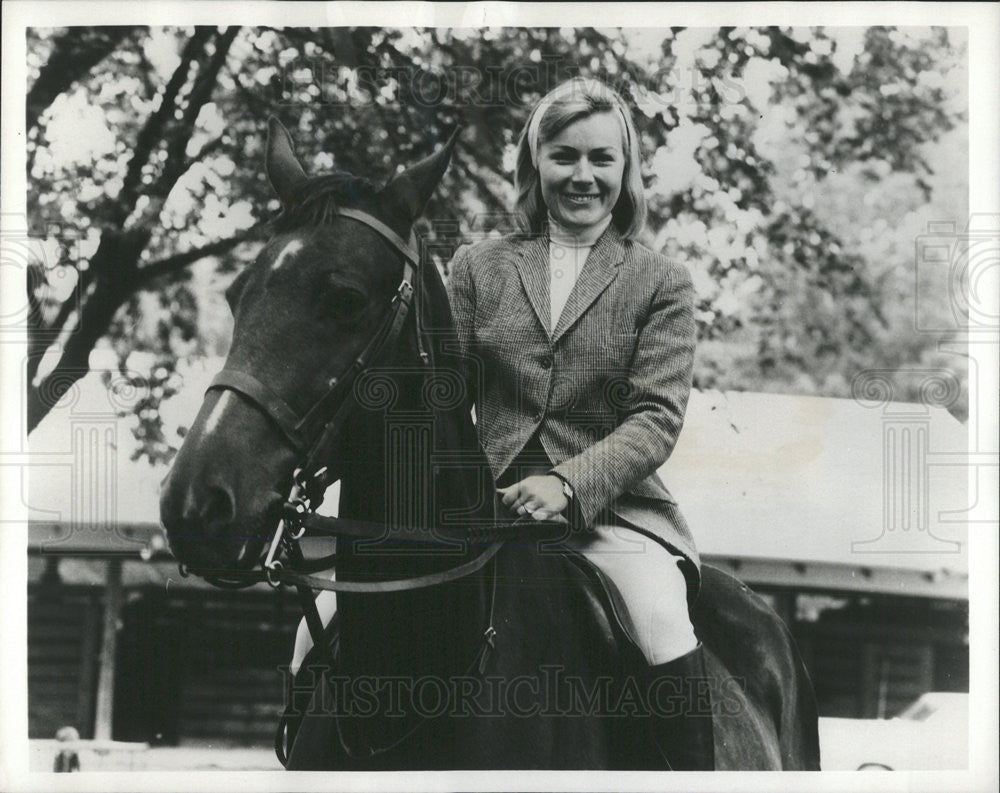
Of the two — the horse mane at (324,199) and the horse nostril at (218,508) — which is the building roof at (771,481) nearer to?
the horse mane at (324,199)

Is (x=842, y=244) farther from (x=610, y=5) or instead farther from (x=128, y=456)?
(x=128, y=456)

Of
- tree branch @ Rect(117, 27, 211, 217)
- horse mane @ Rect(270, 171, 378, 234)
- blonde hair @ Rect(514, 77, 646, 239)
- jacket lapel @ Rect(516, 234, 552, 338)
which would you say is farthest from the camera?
tree branch @ Rect(117, 27, 211, 217)

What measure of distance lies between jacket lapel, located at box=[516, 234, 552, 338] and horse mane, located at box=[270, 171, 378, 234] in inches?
28.2

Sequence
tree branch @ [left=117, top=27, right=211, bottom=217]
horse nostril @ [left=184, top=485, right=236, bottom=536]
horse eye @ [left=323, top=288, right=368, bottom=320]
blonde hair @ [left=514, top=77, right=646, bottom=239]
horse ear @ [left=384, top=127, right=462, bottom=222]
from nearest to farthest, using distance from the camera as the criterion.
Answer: horse nostril @ [left=184, top=485, right=236, bottom=536]
horse eye @ [left=323, top=288, right=368, bottom=320]
horse ear @ [left=384, top=127, right=462, bottom=222]
blonde hair @ [left=514, top=77, right=646, bottom=239]
tree branch @ [left=117, top=27, right=211, bottom=217]

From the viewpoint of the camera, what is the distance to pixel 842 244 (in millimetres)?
4289

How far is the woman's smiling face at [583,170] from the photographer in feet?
13.4

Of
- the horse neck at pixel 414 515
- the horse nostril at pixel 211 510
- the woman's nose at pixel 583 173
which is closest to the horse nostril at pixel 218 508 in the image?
the horse nostril at pixel 211 510

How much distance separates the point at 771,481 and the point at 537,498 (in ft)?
3.53

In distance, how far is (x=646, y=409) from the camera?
3.95 m

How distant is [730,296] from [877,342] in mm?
637

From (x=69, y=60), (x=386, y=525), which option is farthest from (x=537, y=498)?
(x=69, y=60)

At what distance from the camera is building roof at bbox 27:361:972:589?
13.7 ft

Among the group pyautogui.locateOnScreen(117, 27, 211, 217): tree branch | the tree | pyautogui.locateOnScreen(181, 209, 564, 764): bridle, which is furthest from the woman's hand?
pyautogui.locateOnScreen(117, 27, 211, 217): tree branch

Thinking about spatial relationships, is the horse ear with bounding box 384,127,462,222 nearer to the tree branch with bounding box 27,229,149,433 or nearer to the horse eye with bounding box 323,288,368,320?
the horse eye with bounding box 323,288,368,320
